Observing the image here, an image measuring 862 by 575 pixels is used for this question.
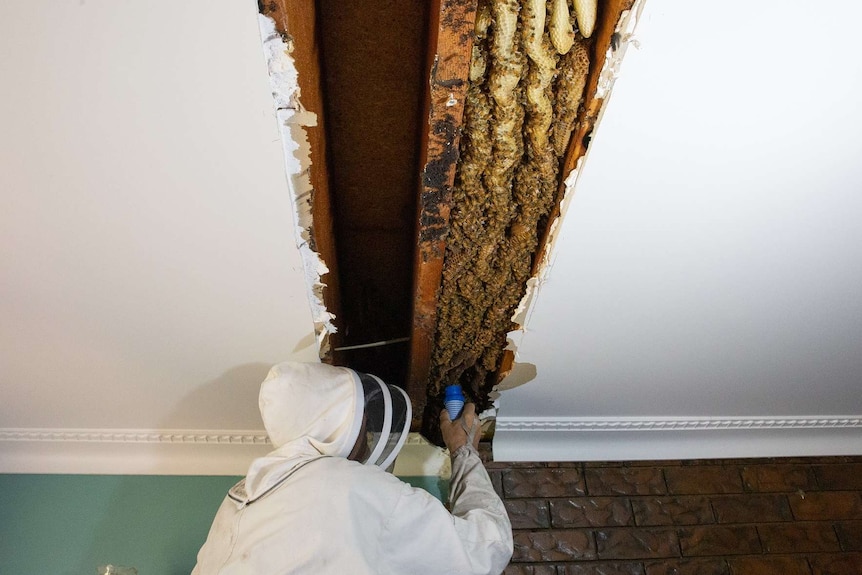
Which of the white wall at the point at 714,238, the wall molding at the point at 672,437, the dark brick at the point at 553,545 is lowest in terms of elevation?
the dark brick at the point at 553,545

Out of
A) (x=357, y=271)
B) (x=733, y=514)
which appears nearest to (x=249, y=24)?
(x=357, y=271)

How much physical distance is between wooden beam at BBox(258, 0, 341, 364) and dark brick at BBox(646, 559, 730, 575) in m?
1.50

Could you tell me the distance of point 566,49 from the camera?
35.0 inches

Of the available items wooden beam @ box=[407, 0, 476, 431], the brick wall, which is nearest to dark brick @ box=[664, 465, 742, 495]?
the brick wall

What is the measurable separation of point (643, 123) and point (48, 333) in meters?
1.44

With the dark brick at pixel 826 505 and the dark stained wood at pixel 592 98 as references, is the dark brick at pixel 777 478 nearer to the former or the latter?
the dark brick at pixel 826 505

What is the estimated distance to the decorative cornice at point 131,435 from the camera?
1908 mm

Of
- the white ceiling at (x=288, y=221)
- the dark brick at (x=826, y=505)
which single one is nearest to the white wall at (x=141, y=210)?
the white ceiling at (x=288, y=221)

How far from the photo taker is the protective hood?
1.34 m

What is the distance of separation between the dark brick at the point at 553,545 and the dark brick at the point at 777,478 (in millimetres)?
666

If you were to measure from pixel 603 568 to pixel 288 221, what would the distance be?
156 cm

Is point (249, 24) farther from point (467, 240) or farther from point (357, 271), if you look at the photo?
point (357, 271)

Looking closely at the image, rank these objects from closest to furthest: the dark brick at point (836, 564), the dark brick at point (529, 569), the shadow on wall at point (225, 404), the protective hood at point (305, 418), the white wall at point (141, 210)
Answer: the white wall at point (141, 210)
the protective hood at point (305, 418)
the shadow on wall at point (225, 404)
the dark brick at point (529, 569)
the dark brick at point (836, 564)

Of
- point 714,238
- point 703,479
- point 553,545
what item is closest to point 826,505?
point 703,479
